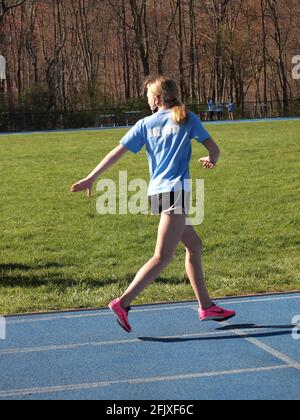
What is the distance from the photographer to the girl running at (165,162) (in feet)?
19.0

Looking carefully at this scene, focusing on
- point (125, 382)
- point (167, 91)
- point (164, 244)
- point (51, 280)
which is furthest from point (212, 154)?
point (51, 280)

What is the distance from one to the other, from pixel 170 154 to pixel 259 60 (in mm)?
66957

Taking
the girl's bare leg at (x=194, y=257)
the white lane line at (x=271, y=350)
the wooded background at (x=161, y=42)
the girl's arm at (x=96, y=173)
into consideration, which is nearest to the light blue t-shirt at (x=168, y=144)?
the girl's arm at (x=96, y=173)

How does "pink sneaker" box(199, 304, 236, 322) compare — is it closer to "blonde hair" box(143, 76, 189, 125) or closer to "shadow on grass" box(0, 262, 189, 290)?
"blonde hair" box(143, 76, 189, 125)

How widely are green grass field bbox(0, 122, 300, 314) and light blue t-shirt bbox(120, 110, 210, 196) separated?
2140 mm

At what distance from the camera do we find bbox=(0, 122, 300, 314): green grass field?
8.34m

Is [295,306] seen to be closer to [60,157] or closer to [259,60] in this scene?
[60,157]

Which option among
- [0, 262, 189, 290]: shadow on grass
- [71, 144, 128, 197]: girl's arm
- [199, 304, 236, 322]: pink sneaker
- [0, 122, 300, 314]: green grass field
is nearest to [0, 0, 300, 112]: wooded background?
[0, 122, 300, 314]: green grass field

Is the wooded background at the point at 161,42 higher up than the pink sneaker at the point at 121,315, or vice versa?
the wooded background at the point at 161,42

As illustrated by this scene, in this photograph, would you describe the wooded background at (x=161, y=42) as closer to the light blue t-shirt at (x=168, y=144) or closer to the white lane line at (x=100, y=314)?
the white lane line at (x=100, y=314)

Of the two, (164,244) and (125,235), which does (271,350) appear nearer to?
(164,244)

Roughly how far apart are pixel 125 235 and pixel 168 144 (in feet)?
21.7

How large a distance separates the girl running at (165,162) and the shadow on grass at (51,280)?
8.84 feet

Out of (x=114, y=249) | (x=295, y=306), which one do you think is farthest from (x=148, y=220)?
(x=295, y=306)
